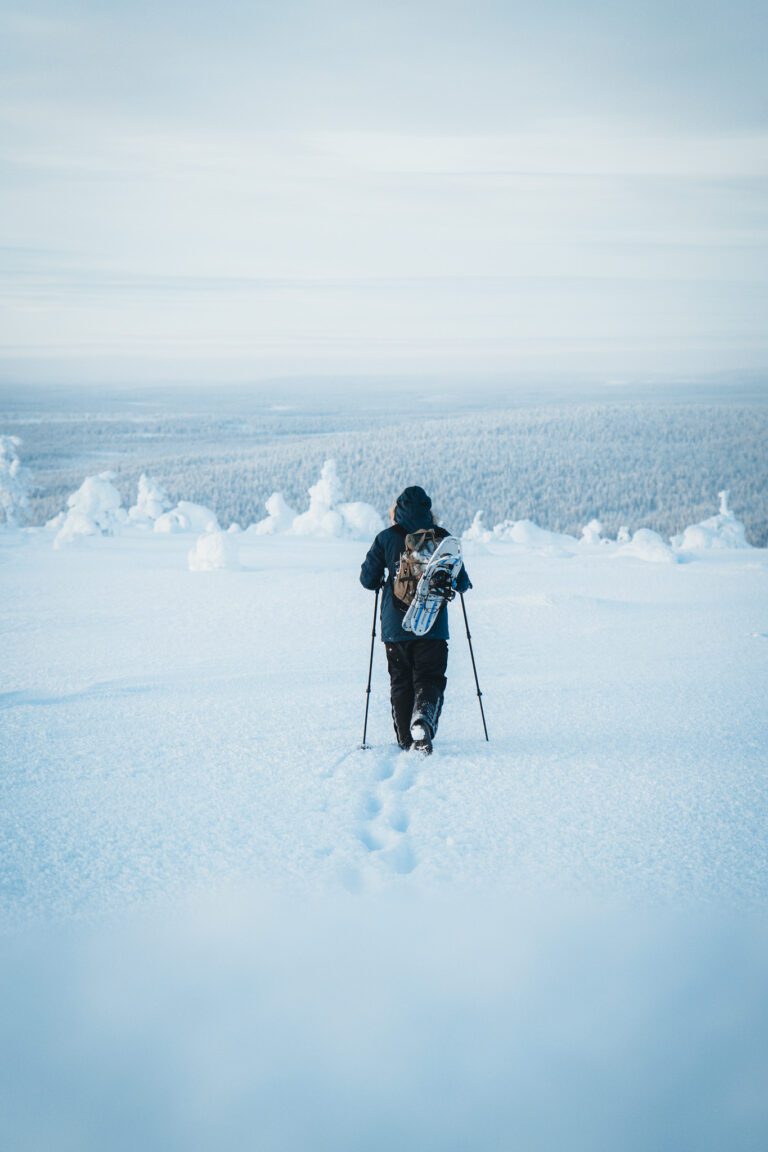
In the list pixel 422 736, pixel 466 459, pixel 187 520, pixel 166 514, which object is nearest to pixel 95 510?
pixel 166 514

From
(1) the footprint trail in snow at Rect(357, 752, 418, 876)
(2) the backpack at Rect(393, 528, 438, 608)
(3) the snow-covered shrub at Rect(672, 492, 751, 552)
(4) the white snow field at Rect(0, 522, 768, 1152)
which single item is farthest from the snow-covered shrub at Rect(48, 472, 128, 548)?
(3) the snow-covered shrub at Rect(672, 492, 751, 552)

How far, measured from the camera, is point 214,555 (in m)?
16.7

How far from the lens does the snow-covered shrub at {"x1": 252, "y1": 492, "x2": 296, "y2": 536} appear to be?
31.1 m

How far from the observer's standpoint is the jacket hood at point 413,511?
5.36m

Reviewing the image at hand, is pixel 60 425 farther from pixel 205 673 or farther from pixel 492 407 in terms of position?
pixel 205 673

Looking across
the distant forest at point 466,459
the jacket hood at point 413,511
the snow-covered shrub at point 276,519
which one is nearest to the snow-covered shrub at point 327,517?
the snow-covered shrub at point 276,519

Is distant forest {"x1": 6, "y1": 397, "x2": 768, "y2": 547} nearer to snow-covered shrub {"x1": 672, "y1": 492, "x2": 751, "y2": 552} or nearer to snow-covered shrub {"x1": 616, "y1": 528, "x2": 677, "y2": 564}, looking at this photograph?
snow-covered shrub {"x1": 672, "y1": 492, "x2": 751, "y2": 552}

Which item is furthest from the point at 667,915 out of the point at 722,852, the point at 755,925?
the point at 722,852

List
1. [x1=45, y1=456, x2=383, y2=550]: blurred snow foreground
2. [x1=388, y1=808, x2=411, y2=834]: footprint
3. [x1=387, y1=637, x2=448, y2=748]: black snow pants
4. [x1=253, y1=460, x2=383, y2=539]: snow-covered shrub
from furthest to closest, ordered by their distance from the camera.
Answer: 1. [x1=253, y1=460, x2=383, y2=539]: snow-covered shrub
2. [x1=45, y1=456, x2=383, y2=550]: blurred snow foreground
3. [x1=387, y1=637, x2=448, y2=748]: black snow pants
4. [x1=388, y1=808, x2=411, y2=834]: footprint

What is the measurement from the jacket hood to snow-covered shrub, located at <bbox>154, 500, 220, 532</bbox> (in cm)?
2363

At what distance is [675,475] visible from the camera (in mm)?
95812

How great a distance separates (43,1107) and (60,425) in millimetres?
163975

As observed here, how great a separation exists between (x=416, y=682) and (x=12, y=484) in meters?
34.9

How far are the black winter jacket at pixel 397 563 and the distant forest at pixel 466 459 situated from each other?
190 feet
